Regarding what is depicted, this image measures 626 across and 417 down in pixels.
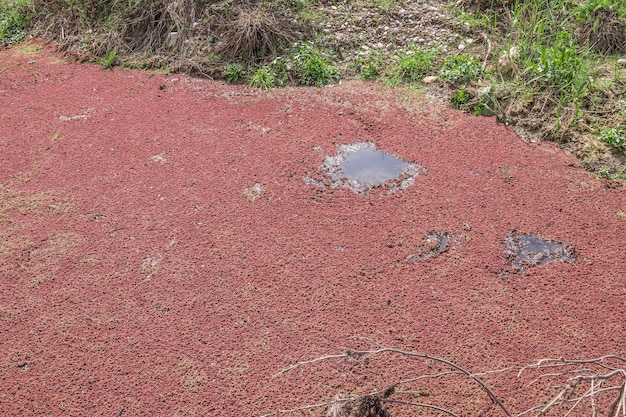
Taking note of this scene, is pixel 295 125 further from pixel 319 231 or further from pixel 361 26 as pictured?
pixel 361 26

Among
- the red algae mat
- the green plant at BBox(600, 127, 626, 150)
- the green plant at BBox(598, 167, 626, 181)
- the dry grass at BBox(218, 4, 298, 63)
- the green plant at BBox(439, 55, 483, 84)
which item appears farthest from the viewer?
the dry grass at BBox(218, 4, 298, 63)

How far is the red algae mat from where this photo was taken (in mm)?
2586

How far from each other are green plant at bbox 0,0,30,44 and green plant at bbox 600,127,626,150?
5736 mm

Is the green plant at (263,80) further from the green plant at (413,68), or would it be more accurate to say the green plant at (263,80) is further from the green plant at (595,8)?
the green plant at (595,8)

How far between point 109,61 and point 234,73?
1267 mm

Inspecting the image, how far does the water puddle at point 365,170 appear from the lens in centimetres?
372

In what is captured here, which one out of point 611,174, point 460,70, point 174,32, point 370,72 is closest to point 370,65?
point 370,72

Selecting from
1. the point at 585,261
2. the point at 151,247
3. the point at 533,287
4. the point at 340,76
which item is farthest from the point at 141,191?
the point at 585,261

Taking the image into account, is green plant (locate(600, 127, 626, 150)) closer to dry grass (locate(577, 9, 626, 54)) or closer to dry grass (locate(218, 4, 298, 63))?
dry grass (locate(577, 9, 626, 54))

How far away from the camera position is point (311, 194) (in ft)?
11.9

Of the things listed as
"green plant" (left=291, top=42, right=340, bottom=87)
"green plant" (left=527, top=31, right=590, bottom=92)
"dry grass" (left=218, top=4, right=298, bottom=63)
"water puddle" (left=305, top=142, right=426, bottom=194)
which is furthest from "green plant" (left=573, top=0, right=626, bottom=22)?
"dry grass" (left=218, top=4, right=298, bottom=63)

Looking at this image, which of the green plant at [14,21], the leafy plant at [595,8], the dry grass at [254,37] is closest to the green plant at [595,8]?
the leafy plant at [595,8]

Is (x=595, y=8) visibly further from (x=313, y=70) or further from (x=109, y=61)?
(x=109, y=61)

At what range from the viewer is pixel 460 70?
465 centimetres
